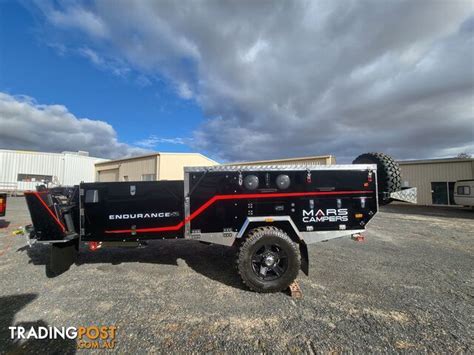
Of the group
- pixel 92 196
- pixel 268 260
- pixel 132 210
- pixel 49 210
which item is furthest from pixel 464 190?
pixel 49 210

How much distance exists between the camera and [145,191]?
12.9 feet

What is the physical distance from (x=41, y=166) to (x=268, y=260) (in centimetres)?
3562

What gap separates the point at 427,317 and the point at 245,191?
2929 mm

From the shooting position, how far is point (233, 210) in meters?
3.81

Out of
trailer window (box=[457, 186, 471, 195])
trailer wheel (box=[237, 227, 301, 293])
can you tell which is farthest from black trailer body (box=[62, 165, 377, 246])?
trailer window (box=[457, 186, 471, 195])

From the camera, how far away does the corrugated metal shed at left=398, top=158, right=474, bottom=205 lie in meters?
18.5

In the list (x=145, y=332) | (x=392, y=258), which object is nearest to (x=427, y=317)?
(x=392, y=258)

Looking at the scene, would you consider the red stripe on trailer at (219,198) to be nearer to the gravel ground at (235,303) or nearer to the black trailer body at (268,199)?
the black trailer body at (268,199)

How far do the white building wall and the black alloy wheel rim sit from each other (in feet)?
101

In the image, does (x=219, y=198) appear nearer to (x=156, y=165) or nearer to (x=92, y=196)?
(x=92, y=196)

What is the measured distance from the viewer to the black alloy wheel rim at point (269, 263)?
365 centimetres

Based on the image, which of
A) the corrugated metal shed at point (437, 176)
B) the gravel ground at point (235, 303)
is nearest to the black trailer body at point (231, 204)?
the gravel ground at point (235, 303)

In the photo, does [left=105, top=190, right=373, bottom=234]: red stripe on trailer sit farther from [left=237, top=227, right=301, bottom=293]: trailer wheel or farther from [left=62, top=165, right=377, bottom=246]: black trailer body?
[left=237, top=227, right=301, bottom=293]: trailer wheel

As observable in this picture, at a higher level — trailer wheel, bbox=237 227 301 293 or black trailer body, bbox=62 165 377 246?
black trailer body, bbox=62 165 377 246
